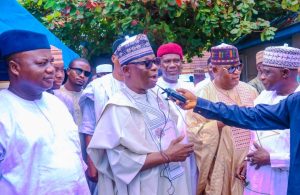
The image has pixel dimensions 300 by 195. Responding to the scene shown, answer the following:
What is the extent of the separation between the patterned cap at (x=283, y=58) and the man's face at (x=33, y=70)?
199 centimetres

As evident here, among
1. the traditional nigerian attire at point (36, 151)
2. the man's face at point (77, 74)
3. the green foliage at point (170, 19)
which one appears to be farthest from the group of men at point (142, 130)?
the green foliage at point (170, 19)

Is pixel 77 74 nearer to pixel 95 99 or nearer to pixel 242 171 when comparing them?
pixel 95 99

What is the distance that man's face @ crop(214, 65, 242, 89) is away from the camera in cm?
458

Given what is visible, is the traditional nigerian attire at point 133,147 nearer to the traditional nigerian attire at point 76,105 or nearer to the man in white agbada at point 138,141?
the man in white agbada at point 138,141

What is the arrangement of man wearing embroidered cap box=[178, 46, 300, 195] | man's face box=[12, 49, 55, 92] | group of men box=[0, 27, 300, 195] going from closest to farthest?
group of men box=[0, 27, 300, 195], man's face box=[12, 49, 55, 92], man wearing embroidered cap box=[178, 46, 300, 195]

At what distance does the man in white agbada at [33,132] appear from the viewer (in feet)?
8.68

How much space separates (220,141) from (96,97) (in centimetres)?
131

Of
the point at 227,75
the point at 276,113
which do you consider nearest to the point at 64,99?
the point at 227,75

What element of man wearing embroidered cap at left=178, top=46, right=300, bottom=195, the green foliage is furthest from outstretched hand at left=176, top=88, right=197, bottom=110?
the green foliage

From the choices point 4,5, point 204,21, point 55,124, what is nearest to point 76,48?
point 204,21

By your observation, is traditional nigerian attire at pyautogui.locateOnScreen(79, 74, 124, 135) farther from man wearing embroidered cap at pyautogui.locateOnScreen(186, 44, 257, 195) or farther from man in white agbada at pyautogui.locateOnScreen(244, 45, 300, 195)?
man in white agbada at pyautogui.locateOnScreen(244, 45, 300, 195)

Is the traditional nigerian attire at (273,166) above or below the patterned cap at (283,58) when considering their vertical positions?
below

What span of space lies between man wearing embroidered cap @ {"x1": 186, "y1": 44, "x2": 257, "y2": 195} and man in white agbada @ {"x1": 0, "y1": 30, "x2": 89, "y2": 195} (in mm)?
1673

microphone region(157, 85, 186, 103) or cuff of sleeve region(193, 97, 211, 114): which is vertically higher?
microphone region(157, 85, 186, 103)
